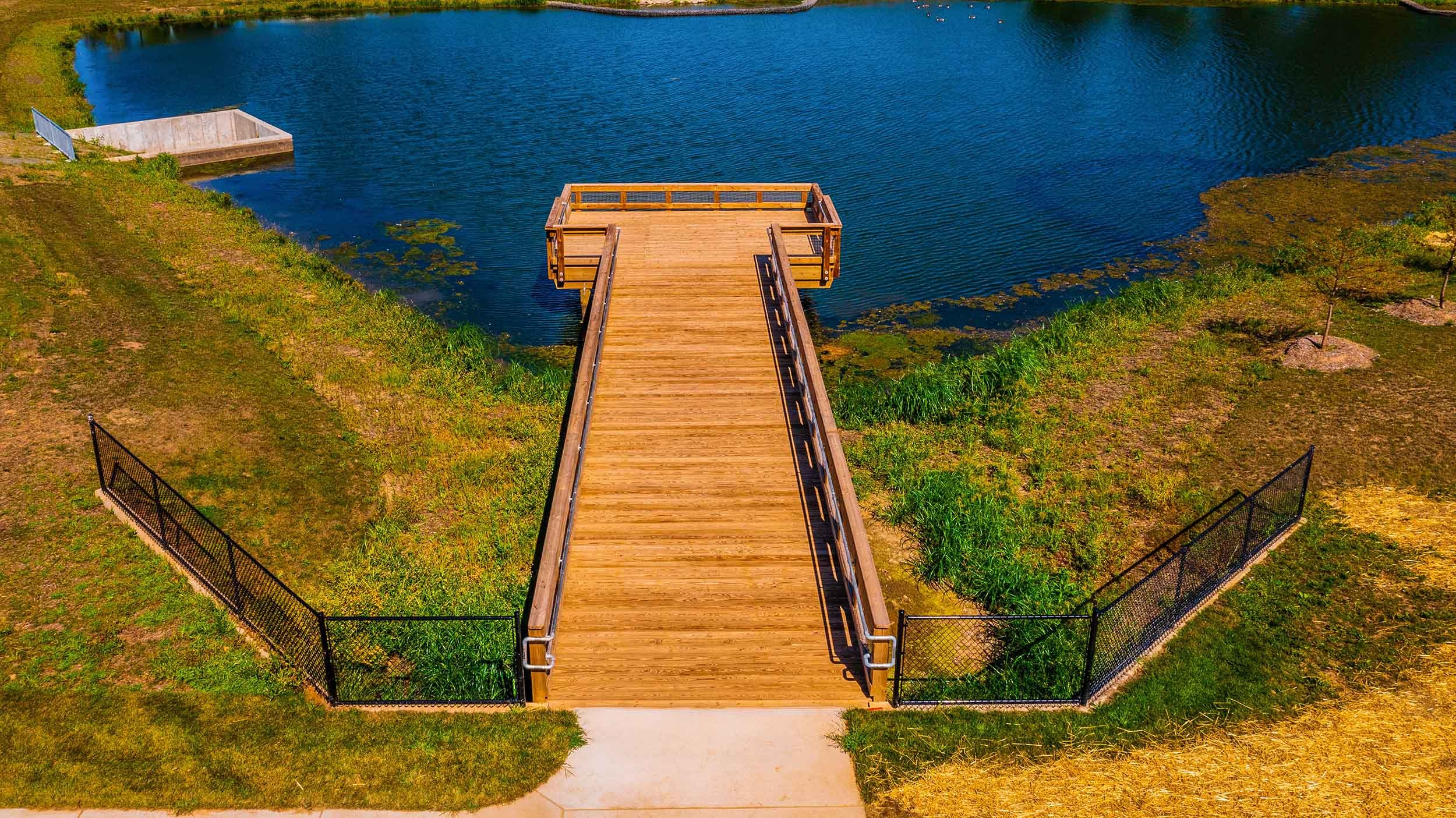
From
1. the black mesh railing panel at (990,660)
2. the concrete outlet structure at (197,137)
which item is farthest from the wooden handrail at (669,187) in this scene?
the concrete outlet structure at (197,137)

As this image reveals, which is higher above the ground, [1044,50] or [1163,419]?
[1044,50]

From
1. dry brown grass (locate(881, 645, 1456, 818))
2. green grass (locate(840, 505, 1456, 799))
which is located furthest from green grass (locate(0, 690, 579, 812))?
dry brown grass (locate(881, 645, 1456, 818))

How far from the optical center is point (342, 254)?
1390 inches

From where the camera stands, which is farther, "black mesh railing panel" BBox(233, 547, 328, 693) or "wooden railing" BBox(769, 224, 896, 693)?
"black mesh railing panel" BBox(233, 547, 328, 693)

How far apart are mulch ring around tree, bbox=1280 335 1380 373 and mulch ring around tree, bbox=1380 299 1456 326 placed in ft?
9.09

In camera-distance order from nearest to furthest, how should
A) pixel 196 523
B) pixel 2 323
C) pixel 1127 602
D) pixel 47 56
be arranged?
1. pixel 1127 602
2. pixel 196 523
3. pixel 2 323
4. pixel 47 56

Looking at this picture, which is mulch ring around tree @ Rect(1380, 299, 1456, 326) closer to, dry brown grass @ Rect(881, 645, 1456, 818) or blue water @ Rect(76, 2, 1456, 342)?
blue water @ Rect(76, 2, 1456, 342)

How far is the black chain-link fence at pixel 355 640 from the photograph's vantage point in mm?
14734

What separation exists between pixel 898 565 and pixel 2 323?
A: 22665mm

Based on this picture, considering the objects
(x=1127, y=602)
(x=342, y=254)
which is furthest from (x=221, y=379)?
(x=1127, y=602)

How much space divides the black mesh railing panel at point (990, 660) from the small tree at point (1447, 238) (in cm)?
1910

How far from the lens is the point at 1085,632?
53.6ft

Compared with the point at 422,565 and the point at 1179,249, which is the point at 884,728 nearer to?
the point at 422,565

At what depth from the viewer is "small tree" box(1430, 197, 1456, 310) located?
28.3m
